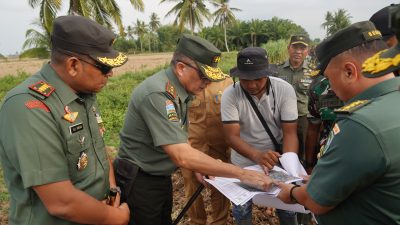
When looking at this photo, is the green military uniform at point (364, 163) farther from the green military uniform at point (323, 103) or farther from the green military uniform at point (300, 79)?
the green military uniform at point (300, 79)

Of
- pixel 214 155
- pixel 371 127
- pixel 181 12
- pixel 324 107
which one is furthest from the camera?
pixel 181 12

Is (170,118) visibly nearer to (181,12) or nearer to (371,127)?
(371,127)

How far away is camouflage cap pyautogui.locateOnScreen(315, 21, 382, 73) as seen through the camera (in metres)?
1.36

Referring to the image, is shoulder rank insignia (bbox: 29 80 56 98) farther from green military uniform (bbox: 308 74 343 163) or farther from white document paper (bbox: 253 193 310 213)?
green military uniform (bbox: 308 74 343 163)

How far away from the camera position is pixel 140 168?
208 centimetres

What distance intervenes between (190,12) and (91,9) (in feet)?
62.5

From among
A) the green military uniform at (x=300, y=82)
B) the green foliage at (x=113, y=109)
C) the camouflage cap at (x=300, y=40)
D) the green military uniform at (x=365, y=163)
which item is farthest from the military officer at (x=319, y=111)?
the green foliage at (x=113, y=109)

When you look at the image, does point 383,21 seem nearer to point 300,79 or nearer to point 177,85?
point 177,85

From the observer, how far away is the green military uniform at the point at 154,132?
185cm

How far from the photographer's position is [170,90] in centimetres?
193

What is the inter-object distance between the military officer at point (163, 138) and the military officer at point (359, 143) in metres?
0.66

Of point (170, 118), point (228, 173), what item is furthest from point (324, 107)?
point (170, 118)

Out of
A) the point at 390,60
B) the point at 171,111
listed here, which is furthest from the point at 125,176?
the point at 390,60

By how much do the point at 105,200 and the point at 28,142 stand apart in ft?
1.91
